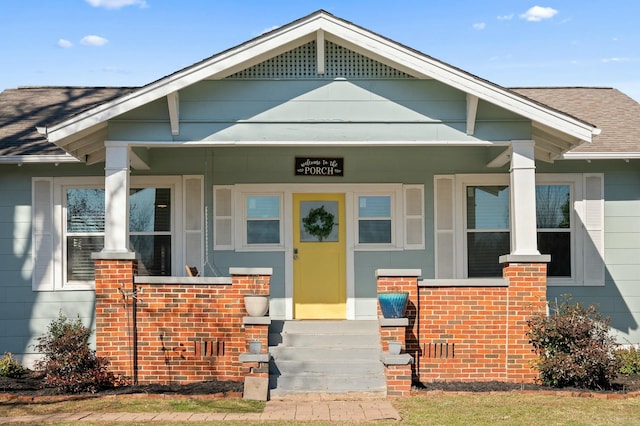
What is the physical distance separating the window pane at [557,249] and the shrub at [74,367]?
696 centimetres

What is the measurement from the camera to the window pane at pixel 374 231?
13.1 m

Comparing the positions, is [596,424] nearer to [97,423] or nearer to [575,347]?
[575,347]

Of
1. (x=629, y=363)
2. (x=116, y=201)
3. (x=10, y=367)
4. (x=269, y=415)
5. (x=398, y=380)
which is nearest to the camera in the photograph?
(x=269, y=415)

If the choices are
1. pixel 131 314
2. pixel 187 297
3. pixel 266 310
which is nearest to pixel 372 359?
pixel 266 310

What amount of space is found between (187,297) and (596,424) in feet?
17.4

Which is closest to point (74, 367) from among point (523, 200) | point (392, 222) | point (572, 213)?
point (392, 222)

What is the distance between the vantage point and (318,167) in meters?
13.0

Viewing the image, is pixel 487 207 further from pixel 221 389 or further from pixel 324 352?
pixel 221 389

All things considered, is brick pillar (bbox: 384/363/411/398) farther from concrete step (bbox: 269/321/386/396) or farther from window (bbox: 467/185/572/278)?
window (bbox: 467/185/572/278)

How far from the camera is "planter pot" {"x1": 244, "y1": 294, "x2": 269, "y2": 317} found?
34.6 feet

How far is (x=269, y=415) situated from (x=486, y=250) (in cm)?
538

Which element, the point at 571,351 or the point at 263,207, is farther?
the point at 263,207

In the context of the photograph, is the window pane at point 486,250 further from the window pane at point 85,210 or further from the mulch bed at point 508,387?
the window pane at point 85,210

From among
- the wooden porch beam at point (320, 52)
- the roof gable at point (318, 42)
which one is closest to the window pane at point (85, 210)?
the roof gable at point (318, 42)
